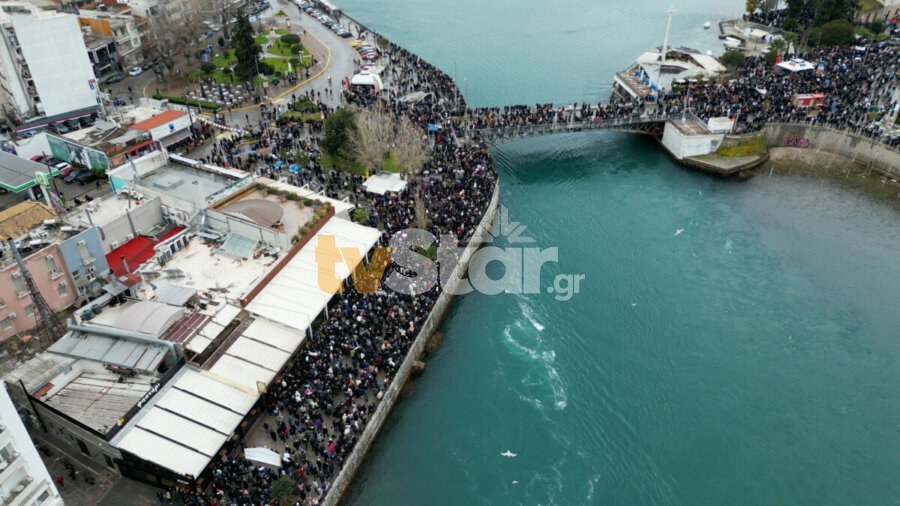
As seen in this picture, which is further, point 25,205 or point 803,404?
point 25,205

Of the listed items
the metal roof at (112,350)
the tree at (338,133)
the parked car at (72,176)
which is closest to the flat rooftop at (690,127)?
the tree at (338,133)

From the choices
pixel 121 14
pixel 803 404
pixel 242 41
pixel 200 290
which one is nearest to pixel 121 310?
pixel 200 290

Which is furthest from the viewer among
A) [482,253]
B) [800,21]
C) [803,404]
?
[800,21]

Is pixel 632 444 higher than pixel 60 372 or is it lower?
lower

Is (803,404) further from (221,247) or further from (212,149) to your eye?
(212,149)

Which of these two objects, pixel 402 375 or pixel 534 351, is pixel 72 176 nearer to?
pixel 402 375

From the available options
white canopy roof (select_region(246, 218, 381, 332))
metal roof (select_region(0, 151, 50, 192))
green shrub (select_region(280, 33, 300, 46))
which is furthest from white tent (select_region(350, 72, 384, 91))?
metal roof (select_region(0, 151, 50, 192))
